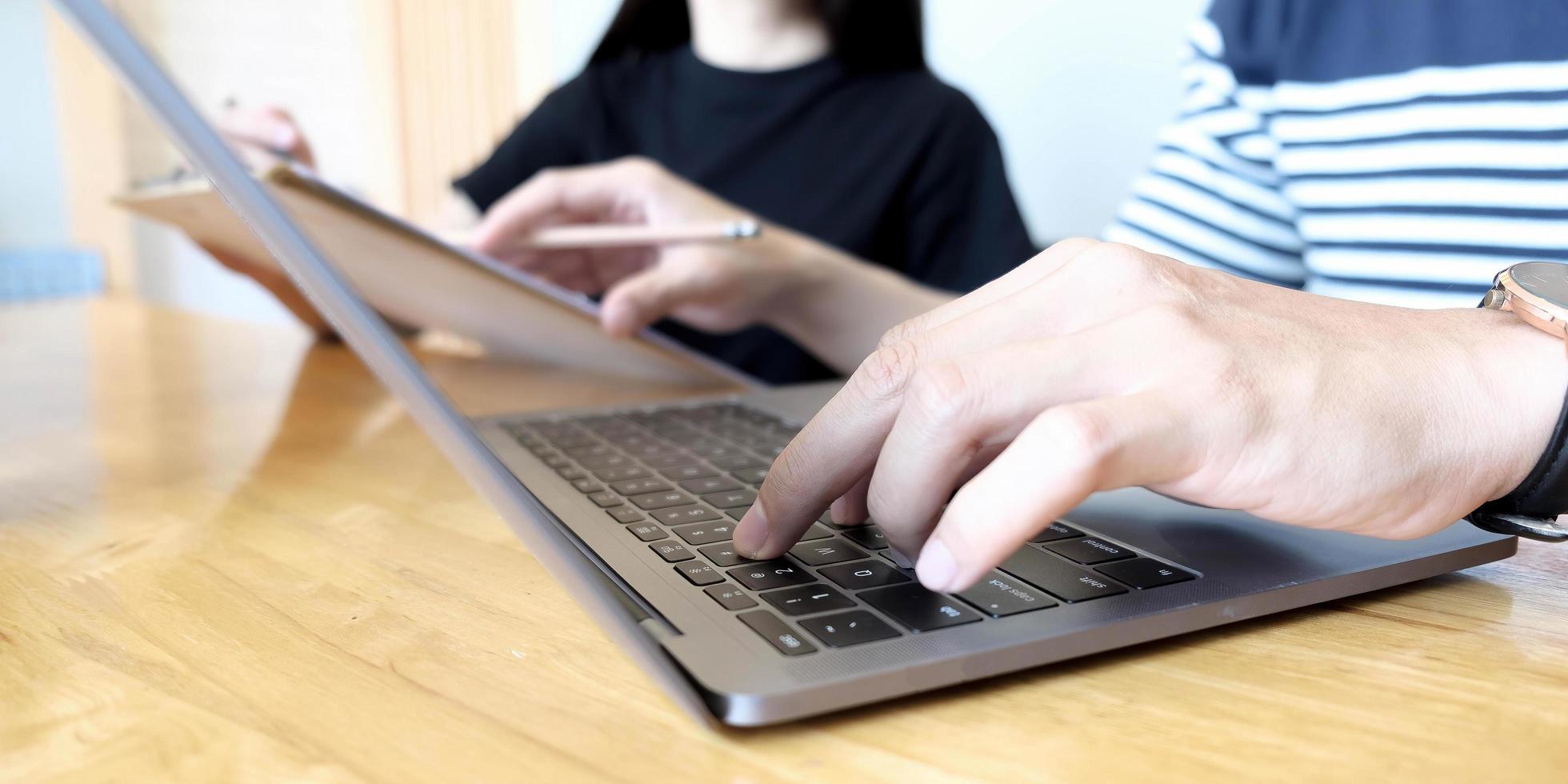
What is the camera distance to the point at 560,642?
29 cm

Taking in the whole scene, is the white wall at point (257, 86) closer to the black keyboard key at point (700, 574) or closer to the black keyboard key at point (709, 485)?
the black keyboard key at point (709, 485)

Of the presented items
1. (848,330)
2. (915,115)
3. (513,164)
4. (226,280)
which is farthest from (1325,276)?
(226,280)

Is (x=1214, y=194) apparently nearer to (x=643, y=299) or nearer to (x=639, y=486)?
(x=643, y=299)

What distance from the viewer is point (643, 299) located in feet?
2.39

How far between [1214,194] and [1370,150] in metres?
0.12

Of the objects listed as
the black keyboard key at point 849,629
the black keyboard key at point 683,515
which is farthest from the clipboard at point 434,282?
the black keyboard key at point 849,629

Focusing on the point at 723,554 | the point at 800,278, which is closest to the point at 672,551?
the point at 723,554

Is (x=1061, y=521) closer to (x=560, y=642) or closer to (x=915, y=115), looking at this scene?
(x=560, y=642)

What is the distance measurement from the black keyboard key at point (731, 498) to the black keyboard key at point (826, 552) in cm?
5

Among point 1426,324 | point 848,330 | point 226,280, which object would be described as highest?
point 1426,324

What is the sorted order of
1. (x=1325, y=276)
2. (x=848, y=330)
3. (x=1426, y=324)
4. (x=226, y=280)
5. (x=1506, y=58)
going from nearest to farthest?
(x=1426, y=324) → (x=1506, y=58) → (x=1325, y=276) → (x=848, y=330) → (x=226, y=280)

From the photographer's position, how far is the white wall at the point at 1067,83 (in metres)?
1.46

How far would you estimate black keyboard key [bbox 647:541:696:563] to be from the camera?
32 centimetres

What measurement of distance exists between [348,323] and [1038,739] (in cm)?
19
